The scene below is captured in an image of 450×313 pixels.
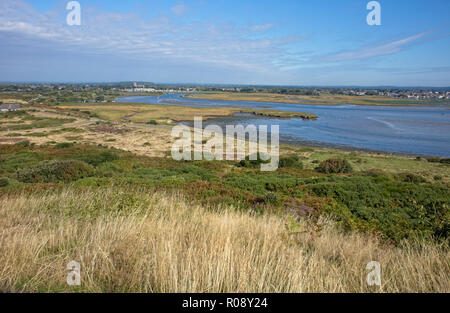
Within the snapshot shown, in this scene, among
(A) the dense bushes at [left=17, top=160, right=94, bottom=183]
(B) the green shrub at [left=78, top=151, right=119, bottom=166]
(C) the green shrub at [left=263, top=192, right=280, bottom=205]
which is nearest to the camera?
(C) the green shrub at [left=263, top=192, right=280, bottom=205]

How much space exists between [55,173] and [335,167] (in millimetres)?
24166

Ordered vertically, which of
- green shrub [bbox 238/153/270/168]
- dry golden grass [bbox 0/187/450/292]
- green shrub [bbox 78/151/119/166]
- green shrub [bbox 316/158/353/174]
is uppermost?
dry golden grass [bbox 0/187/450/292]

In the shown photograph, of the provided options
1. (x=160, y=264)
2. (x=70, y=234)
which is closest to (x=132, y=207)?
→ (x=70, y=234)

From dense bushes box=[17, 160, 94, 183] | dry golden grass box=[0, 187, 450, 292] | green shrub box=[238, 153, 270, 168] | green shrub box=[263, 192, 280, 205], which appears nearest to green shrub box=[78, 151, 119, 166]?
dense bushes box=[17, 160, 94, 183]

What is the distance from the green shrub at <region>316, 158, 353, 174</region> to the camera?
27.8 m

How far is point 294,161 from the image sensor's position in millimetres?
29469

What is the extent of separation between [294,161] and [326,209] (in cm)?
2012

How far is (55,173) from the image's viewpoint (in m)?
15.5

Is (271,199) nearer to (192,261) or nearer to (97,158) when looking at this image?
(192,261)

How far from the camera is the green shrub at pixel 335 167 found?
2783 cm

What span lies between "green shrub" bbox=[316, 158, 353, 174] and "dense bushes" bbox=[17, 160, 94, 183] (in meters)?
21.6

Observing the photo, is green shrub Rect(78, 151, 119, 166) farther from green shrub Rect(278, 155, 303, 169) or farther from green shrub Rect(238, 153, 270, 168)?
green shrub Rect(278, 155, 303, 169)

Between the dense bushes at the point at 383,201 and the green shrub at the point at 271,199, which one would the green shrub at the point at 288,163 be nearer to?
the dense bushes at the point at 383,201
